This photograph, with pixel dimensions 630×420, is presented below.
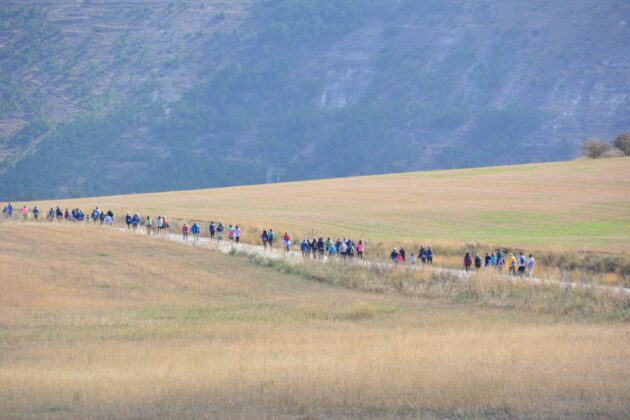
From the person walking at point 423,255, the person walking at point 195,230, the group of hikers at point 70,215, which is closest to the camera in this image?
the person walking at point 423,255

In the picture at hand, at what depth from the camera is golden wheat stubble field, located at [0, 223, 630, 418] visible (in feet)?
54.1

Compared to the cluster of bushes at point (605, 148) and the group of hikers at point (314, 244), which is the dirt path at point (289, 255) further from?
the cluster of bushes at point (605, 148)

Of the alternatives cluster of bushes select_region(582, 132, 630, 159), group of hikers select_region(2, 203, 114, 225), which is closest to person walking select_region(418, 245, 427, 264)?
group of hikers select_region(2, 203, 114, 225)

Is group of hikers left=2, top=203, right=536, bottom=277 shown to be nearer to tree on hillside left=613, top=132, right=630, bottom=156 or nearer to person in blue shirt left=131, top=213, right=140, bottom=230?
person in blue shirt left=131, top=213, right=140, bottom=230

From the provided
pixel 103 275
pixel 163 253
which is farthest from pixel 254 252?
pixel 103 275

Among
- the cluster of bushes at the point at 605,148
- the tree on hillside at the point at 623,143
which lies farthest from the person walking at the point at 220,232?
the tree on hillside at the point at 623,143

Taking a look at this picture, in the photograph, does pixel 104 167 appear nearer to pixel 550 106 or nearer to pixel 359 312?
pixel 550 106

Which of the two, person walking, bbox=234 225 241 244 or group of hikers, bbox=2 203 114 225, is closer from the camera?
person walking, bbox=234 225 241 244

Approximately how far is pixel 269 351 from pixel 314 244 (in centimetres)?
2006

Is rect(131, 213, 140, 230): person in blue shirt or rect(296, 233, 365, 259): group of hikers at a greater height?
rect(131, 213, 140, 230): person in blue shirt

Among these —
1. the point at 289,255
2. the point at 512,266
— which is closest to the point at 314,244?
the point at 289,255

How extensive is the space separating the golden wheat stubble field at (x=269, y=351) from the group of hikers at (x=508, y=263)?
4.39 metres

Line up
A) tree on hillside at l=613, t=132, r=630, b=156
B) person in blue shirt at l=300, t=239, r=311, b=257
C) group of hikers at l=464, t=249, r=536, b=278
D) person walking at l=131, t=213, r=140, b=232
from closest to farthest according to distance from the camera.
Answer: group of hikers at l=464, t=249, r=536, b=278, person in blue shirt at l=300, t=239, r=311, b=257, person walking at l=131, t=213, r=140, b=232, tree on hillside at l=613, t=132, r=630, b=156

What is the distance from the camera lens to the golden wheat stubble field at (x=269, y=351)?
1650 cm
